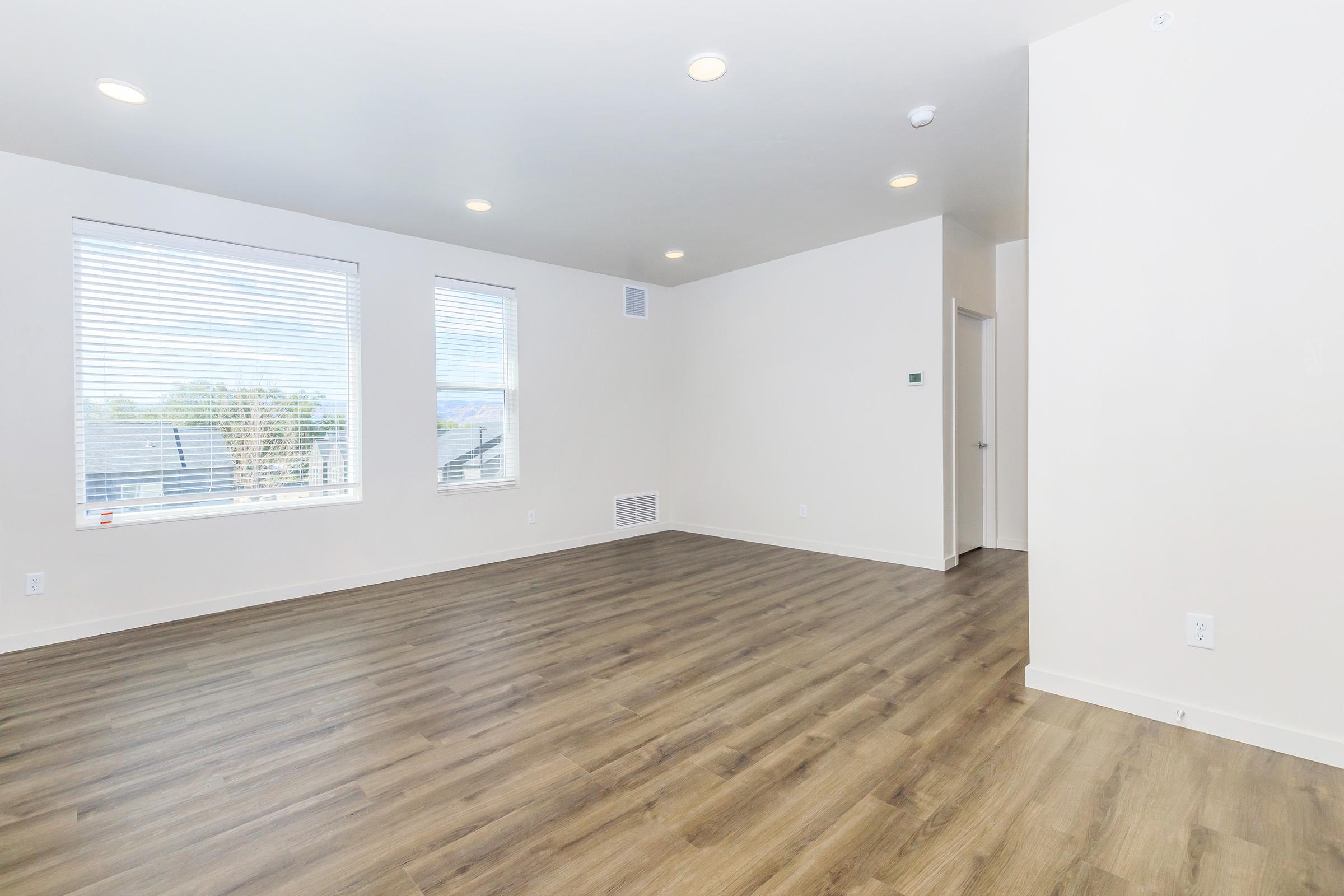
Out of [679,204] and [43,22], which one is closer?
[43,22]

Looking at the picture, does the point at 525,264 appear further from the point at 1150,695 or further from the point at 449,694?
the point at 1150,695

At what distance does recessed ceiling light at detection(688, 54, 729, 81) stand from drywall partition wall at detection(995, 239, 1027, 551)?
3.99 m

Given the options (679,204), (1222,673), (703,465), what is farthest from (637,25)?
(703,465)

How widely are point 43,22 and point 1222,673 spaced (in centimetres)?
506

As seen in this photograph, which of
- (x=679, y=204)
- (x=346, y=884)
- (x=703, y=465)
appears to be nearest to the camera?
(x=346, y=884)

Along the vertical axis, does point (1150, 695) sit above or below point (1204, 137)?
below

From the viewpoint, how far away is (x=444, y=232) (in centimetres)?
477

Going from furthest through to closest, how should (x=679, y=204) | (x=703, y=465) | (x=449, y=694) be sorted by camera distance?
(x=703, y=465) < (x=679, y=204) < (x=449, y=694)

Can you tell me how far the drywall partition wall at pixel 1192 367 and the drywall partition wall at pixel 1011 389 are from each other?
316 cm

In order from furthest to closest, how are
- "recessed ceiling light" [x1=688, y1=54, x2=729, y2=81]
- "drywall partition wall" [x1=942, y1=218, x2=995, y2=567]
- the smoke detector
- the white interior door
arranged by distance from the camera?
the white interior door → "drywall partition wall" [x1=942, y1=218, x2=995, y2=567] → the smoke detector → "recessed ceiling light" [x1=688, y1=54, x2=729, y2=81]

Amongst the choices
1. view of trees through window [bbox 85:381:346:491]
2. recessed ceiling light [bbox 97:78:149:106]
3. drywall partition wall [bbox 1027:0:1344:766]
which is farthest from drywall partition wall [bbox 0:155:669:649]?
drywall partition wall [bbox 1027:0:1344:766]

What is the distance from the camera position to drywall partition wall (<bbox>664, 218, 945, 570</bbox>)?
4.76m

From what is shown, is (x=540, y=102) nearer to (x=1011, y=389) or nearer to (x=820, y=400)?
(x=820, y=400)

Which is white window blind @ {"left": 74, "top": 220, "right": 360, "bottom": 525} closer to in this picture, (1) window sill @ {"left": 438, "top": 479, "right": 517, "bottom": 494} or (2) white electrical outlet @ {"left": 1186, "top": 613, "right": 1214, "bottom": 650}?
(1) window sill @ {"left": 438, "top": 479, "right": 517, "bottom": 494}
